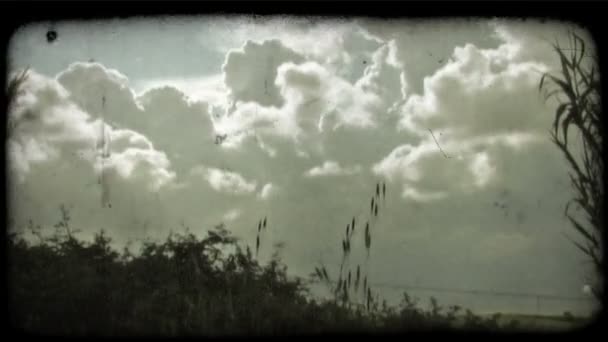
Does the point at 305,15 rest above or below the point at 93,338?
above

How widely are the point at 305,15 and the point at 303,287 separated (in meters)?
1.53

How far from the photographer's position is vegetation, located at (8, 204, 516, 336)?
10.0ft

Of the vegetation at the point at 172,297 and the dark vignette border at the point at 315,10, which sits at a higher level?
the dark vignette border at the point at 315,10

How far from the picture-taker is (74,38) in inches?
126

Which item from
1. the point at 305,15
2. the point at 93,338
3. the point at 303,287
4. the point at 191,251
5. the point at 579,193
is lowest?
the point at 93,338

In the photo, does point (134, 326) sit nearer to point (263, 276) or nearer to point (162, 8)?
point (263, 276)

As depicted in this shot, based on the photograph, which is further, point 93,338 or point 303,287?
point 303,287

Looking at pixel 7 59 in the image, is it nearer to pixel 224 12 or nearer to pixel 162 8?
pixel 162 8

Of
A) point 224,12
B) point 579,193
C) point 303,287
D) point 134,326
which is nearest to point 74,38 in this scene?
point 224,12

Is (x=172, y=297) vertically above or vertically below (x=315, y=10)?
below

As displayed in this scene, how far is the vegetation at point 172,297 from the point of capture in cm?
306

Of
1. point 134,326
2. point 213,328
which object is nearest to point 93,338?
point 134,326

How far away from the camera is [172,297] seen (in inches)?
126

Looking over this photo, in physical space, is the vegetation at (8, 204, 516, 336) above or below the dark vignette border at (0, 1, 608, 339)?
below
